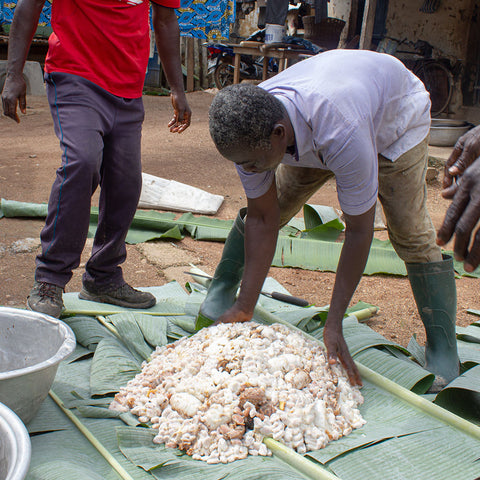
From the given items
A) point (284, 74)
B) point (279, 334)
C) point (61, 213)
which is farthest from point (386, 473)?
point (61, 213)

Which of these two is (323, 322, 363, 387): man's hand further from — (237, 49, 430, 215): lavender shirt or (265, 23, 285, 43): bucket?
(265, 23, 285, 43): bucket

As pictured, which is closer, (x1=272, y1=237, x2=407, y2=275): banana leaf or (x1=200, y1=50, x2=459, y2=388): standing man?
(x1=200, y1=50, x2=459, y2=388): standing man

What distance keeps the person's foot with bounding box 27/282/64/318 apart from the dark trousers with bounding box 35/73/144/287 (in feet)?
0.11

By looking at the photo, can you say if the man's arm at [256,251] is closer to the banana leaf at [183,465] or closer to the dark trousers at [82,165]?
the banana leaf at [183,465]

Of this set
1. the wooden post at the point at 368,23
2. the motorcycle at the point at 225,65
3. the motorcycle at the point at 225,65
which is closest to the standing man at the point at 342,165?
the wooden post at the point at 368,23

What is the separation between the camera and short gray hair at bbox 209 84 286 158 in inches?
65.1

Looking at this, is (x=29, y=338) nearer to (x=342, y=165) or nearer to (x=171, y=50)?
(x=342, y=165)

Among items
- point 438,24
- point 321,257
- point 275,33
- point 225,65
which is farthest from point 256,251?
point 225,65

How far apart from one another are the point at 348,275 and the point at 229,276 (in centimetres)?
77

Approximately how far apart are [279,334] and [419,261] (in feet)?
2.28

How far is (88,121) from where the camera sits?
2.50m

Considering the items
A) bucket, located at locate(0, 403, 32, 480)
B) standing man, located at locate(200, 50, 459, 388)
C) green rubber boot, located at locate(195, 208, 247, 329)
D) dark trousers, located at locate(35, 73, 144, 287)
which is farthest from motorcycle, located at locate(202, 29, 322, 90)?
bucket, located at locate(0, 403, 32, 480)

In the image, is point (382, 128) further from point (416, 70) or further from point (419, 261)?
point (416, 70)

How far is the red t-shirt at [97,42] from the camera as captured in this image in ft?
8.36
